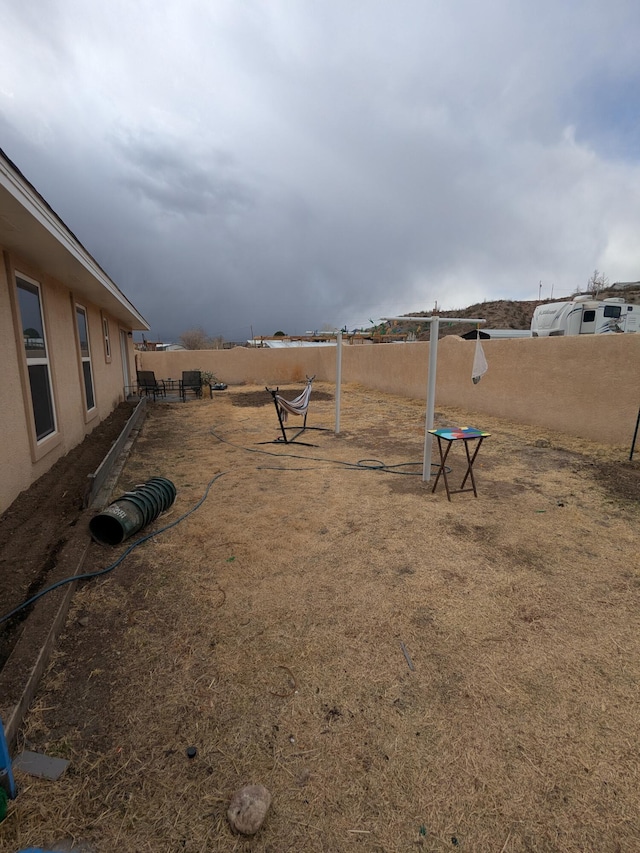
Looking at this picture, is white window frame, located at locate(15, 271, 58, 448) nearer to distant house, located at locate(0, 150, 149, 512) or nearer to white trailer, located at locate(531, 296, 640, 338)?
distant house, located at locate(0, 150, 149, 512)

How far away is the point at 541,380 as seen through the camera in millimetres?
7156

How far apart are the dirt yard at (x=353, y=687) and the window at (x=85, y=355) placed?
4.64 metres

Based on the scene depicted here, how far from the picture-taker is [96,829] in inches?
48.9

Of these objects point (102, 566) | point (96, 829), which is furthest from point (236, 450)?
point (96, 829)

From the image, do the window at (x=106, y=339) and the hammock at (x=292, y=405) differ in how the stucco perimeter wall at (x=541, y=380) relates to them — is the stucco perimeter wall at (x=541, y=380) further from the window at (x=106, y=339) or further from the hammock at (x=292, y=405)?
the window at (x=106, y=339)

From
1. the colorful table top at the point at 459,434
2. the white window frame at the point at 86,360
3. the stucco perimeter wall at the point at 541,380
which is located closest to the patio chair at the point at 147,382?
the white window frame at the point at 86,360

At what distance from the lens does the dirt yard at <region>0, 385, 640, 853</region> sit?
50.2 inches

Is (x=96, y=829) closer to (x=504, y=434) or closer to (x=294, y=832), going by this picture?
(x=294, y=832)

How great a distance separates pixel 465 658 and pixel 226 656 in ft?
3.69

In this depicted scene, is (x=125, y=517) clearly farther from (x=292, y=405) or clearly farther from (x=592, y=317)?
(x=592, y=317)

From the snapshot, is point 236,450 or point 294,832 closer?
point 294,832

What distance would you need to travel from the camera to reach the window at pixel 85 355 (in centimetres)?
679

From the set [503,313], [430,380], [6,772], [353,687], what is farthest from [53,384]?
[503,313]

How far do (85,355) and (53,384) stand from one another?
241 cm
